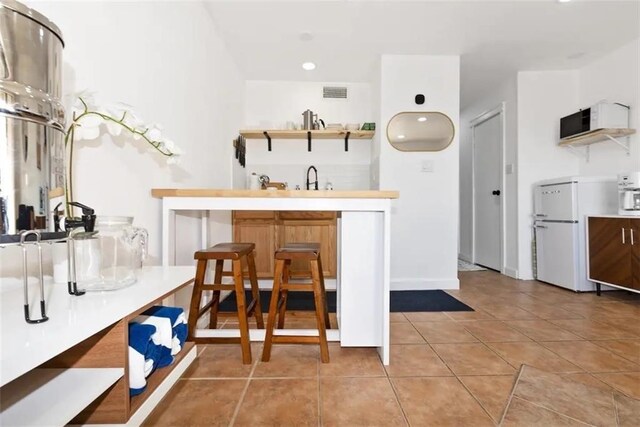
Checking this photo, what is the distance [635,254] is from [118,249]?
3.75 meters

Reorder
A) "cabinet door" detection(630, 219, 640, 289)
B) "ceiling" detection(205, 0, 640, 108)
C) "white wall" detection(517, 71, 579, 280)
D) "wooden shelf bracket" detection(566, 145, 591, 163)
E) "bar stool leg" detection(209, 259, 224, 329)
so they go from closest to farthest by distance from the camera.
Result: "bar stool leg" detection(209, 259, 224, 329) → "ceiling" detection(205, 0, 640, 108) → "cabinet door" detection(630, 219, 640, 289) → "wooden shelf bracket" detection(566, 145, 591, 163) → "white wall" detection(517, 71, 579, 280)

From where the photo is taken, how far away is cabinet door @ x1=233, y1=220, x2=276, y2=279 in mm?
3303

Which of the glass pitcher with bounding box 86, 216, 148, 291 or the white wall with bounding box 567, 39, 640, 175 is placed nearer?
the glass pitcher with bounding box 86, 216, 148, 291

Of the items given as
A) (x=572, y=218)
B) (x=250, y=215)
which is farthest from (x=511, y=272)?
(x=250, y=215)

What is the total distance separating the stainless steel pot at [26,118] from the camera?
0.58 m

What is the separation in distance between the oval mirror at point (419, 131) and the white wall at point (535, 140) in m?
1.14

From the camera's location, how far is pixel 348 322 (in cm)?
180

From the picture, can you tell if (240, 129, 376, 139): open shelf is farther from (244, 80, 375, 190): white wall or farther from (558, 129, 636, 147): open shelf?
(558, 129, 636, 147): open shelf

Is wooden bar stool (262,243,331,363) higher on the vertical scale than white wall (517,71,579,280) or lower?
lower

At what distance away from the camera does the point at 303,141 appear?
392 centimetres

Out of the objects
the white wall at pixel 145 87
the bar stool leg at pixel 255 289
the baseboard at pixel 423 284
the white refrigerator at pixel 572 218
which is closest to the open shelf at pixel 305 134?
the white wall at pixel 145 87

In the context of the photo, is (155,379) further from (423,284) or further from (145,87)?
(423,284)

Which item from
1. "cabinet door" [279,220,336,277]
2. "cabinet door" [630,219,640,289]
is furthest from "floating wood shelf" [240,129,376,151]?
"cabinet door" [630,219,640,289]

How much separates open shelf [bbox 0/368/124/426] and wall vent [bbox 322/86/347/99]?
3705mm
